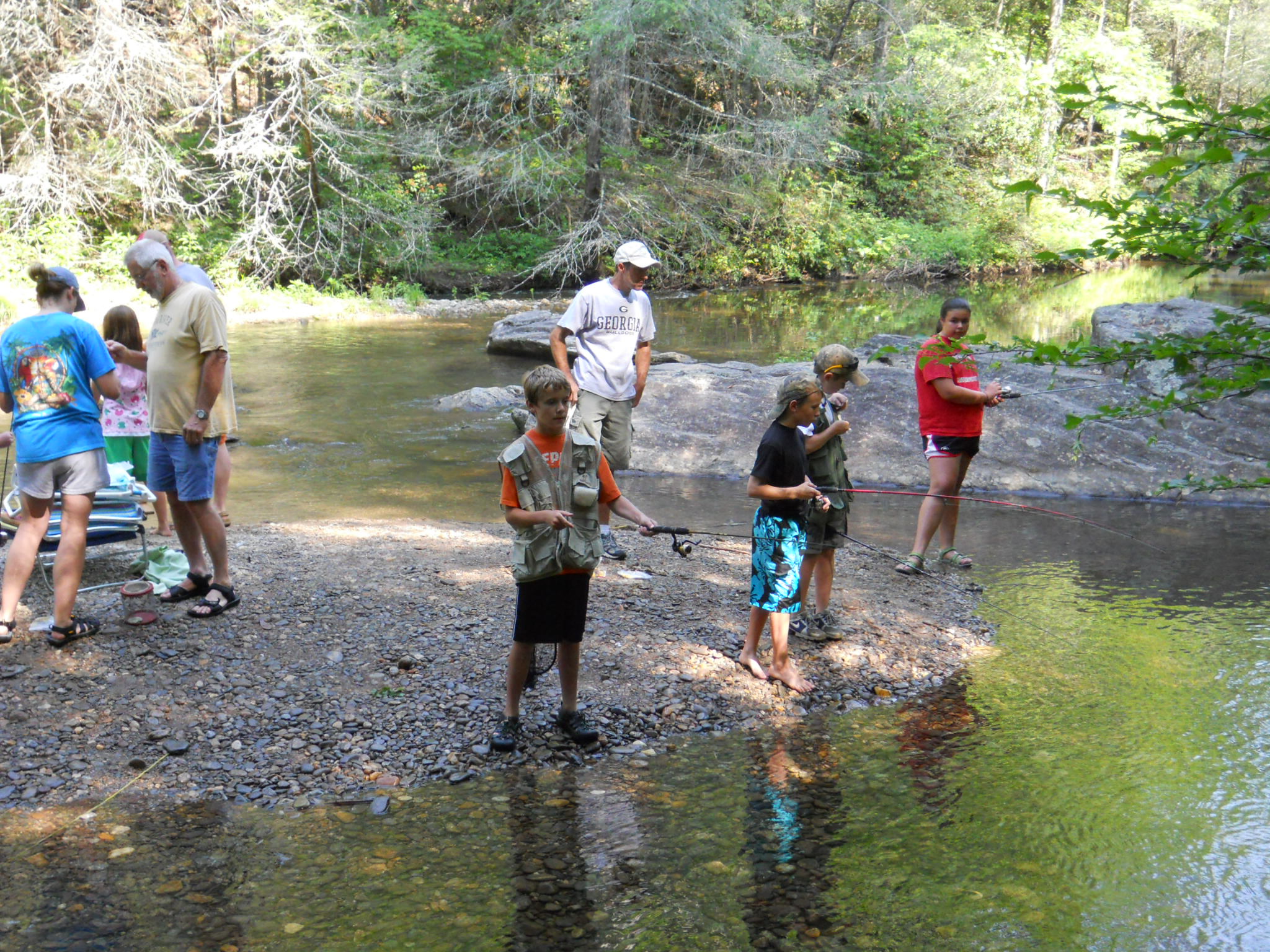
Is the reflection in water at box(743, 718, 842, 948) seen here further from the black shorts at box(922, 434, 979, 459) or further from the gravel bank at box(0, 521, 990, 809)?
the black shorts at box(922, 434, 979, 459)

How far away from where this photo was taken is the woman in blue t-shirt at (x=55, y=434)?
197 inches

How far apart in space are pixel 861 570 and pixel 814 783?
279 cm

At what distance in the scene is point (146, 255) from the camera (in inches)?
201

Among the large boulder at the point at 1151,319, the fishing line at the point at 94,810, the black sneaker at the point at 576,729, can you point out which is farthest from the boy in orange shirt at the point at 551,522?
the large boulder at the point at 1151,319

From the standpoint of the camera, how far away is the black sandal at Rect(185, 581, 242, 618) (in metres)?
5.39

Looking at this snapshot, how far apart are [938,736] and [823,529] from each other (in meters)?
1.22

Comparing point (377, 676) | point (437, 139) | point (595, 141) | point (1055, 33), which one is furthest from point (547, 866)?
point (1055, 33)

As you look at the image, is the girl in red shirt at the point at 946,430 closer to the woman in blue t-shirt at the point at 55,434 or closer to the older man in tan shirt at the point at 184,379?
the older man in tan shirt at the point at 184,379

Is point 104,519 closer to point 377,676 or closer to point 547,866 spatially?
point 377,676

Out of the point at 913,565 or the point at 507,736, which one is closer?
the point at 507,736

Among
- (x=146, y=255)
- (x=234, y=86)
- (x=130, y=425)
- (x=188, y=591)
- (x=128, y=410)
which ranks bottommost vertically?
(x=188, y=591)

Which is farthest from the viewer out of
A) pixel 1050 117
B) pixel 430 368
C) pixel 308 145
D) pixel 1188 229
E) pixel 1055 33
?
pixel 1055 33

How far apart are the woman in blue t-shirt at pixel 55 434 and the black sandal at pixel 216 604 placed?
0.45m

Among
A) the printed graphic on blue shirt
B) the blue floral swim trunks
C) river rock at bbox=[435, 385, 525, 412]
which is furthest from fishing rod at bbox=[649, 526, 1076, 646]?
river rock at bbox=[435, 385, 525, 412]
